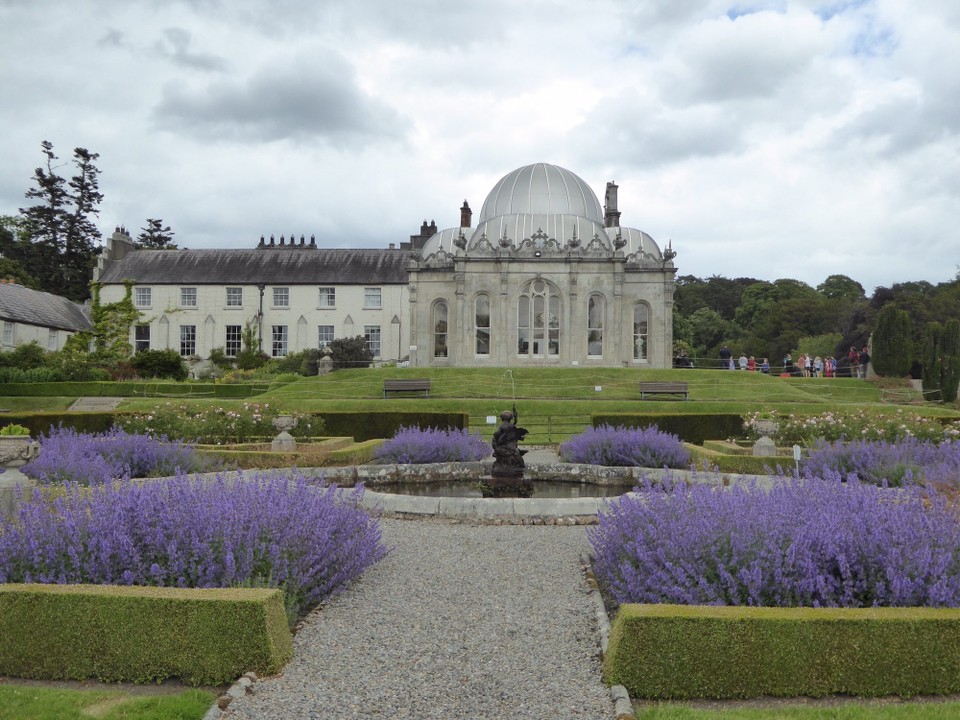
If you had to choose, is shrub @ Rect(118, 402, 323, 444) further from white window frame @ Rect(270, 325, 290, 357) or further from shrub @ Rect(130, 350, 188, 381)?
white window frame @ Rect(270, 325, 290, 357)

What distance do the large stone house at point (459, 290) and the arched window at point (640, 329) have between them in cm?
8

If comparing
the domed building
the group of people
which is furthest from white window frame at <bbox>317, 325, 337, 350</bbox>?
the group of people

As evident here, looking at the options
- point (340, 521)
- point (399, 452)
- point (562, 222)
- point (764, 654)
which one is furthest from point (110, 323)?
point (764, 654)

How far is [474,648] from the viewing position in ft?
17.6

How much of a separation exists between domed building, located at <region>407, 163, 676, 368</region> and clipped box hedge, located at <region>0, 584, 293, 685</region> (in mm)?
35470

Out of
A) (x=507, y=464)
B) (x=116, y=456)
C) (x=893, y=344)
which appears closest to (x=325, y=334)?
(x=893, y=344)

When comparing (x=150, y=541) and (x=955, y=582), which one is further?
(x=150, y=541)

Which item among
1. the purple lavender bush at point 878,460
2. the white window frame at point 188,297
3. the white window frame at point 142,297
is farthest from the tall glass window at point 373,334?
the purple lavender bush at point 878,460

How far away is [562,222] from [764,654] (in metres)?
39.5

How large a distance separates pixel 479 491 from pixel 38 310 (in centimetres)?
4172

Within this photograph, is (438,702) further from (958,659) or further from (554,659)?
(958,659)

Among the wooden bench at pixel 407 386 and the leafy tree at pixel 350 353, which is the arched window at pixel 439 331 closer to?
the leafy tree at pixel 350 353

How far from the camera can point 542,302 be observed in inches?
1598

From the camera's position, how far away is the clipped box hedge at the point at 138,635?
4.76m
